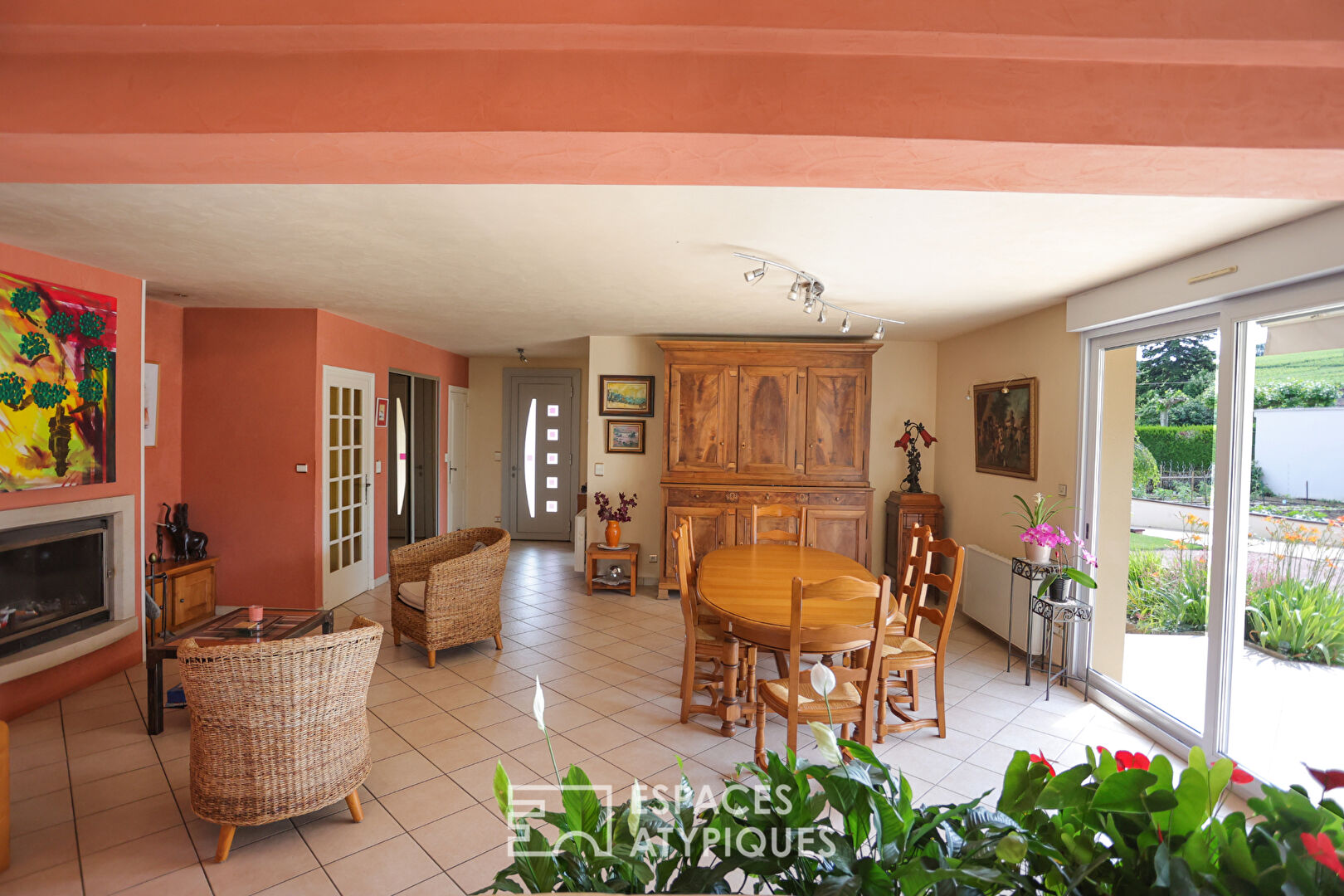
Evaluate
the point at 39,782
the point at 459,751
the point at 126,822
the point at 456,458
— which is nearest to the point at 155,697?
the point at 39,782

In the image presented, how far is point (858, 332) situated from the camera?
19.6 ft

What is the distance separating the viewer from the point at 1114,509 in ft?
12.8

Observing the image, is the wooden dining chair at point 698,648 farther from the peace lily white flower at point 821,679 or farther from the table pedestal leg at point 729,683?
the peace lily white flower at point 821,679

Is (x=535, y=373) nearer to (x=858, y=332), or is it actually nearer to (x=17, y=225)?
(x=858, y=332)

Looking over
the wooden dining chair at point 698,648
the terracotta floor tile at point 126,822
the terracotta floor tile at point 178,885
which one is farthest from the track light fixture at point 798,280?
the terracotta floor tile at point 126,822

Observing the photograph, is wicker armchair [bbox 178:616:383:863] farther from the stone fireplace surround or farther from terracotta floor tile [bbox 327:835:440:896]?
the stone fireplace surround

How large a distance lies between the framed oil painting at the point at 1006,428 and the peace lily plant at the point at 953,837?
4099mm

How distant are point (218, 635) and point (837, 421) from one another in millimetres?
4797

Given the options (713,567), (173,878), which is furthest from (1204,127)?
(173,878)

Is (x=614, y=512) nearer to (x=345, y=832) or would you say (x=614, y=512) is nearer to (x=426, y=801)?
(x=426, y=801)

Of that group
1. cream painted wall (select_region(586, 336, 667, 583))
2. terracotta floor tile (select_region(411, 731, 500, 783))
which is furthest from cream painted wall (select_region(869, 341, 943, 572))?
terracotta floor tile (select_region(411, 731, 500, 783))

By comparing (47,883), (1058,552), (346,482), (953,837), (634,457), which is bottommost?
(47,883)

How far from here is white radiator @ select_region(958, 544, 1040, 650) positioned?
4.38 meters

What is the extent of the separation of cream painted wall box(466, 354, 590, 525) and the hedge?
20.7 feet
